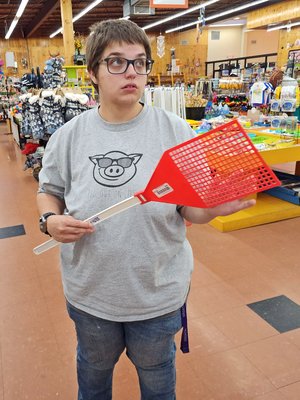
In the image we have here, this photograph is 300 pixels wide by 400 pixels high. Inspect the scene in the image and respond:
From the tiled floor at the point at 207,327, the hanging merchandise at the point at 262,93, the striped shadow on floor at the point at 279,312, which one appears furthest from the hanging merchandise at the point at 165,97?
the striped shadow on floor at the point at 279,312

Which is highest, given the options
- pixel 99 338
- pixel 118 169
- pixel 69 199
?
pixel 118 169

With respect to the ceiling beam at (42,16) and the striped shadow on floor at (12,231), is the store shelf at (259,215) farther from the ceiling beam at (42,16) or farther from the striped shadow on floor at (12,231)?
the ceiling beam at (42,16)

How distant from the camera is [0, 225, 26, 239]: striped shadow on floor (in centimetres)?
366

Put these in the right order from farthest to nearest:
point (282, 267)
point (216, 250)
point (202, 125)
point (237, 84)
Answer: point (237, 84) < point (202, 125) < point (216, 250) < point (282, 267)

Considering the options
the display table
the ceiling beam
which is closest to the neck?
the display table

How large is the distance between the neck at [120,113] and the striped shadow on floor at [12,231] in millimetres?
2900

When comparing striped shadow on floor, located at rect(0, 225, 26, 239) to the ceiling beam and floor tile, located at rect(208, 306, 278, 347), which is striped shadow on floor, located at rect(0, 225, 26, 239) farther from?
the ceiling beam

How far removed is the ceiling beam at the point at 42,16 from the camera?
11105 mm

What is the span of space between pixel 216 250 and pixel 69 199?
227 cm

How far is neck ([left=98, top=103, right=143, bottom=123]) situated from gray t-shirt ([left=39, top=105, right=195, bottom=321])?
0.02 m

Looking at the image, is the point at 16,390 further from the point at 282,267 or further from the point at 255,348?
the point at 282,267

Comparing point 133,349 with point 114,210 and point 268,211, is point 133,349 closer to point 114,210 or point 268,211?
point 114,210

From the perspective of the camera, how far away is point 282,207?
388 cm

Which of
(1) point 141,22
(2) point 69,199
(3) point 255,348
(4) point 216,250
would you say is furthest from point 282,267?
(1) point 141,22
